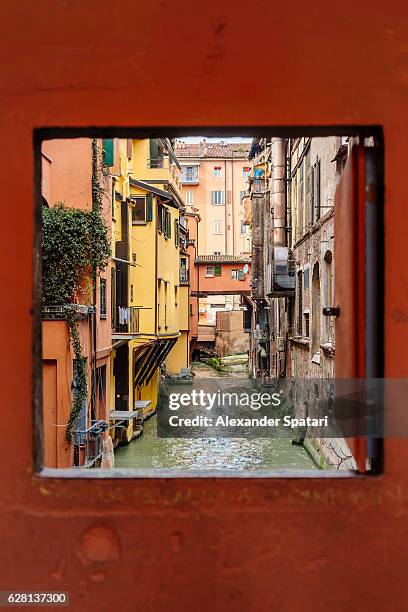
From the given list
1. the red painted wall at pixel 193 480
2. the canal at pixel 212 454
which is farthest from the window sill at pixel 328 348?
the red painted wall at pixel 193 480

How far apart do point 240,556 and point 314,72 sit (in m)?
2.52

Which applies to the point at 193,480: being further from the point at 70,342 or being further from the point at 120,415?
the point at 120,415

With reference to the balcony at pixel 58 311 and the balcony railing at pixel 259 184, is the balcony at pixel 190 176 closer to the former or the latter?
the balcony railing at pixel 259 184

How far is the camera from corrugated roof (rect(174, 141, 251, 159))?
63125mm

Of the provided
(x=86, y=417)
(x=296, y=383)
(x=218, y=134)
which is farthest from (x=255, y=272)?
(x=218, y=134)

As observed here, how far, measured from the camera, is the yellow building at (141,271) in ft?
70.3

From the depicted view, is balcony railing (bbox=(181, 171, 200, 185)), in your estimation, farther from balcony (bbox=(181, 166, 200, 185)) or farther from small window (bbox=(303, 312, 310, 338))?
small window (bbox=(303, 312, 310, 338))

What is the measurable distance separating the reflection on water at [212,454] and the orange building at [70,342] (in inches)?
95.4

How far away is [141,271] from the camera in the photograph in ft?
82.6

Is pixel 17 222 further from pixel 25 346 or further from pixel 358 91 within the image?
pixel 358 91

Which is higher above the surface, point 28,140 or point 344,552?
point 28,140

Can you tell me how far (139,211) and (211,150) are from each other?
4078 centimetres

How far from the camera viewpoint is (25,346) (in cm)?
344

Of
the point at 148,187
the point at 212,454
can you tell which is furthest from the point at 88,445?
the point at 148,187
